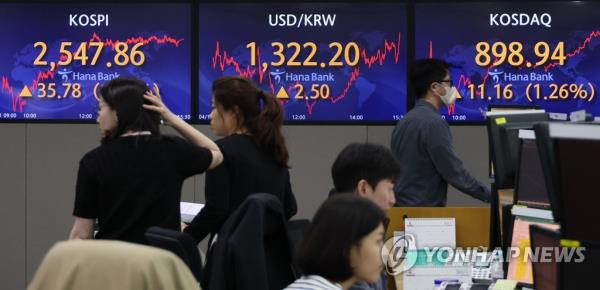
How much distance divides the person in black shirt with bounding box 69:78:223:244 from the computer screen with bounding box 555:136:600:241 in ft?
4.79

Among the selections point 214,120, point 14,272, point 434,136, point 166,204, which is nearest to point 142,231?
point 166,204

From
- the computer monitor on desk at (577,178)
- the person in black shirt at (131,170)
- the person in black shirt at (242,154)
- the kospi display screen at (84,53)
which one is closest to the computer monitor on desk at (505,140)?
the person in black shirt at (242,154)

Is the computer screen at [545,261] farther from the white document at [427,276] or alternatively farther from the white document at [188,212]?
the white document at [188,212]

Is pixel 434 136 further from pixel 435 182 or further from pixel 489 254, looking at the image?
pixel 489 254

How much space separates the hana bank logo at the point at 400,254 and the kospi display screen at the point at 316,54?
6.28ft

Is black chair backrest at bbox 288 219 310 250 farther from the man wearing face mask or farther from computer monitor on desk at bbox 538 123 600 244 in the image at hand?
the man wearing face mask

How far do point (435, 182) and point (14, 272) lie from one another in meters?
3.07

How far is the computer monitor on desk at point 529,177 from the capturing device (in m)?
3.52

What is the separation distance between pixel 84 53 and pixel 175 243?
355 centimetres

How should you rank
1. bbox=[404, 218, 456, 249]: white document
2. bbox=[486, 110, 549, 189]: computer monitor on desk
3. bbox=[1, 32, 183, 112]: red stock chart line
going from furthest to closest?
1. bbox=[1, 32, 183, 112]: red stock chart line
2. bbox=[404, 218, 456, 249]: white document
3. bbox=[486, 110, 549, 189]: computer monitor on desk

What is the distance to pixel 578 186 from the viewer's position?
2383 millimetres

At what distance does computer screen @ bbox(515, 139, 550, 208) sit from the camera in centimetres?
352

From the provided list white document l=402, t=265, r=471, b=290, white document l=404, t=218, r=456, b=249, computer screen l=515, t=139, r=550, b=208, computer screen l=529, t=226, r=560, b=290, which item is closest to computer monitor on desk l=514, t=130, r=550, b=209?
computer screen l=515, t=139, r=550, b=208

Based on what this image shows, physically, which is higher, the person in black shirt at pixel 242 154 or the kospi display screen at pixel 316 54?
the kospi display screen at pixel 316 54
